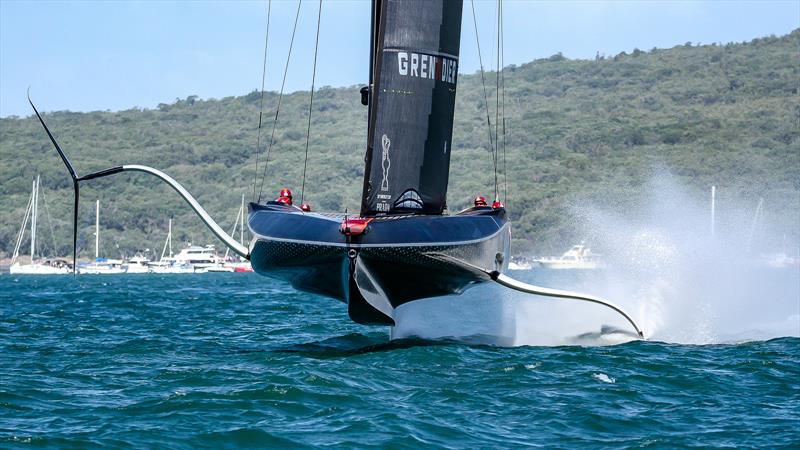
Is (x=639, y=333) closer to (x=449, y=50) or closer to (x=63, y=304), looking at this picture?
(x=449, y=50)

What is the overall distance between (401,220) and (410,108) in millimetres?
1766

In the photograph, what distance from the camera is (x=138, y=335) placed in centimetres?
1941

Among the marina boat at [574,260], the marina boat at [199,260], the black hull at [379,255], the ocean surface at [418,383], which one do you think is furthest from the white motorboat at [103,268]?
the black hull at [379,255]

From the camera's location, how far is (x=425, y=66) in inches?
639

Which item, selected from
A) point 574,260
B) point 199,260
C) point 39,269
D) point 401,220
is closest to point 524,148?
point 574,260

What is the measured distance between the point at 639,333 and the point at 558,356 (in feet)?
8.24

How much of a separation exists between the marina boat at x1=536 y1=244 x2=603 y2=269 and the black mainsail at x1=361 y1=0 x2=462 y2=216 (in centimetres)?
7457

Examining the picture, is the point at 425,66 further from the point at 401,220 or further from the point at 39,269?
the point at 39,269

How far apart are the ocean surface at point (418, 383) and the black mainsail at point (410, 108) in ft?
6.59

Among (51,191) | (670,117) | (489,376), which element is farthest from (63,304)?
(670,117)

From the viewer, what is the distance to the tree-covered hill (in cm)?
10831

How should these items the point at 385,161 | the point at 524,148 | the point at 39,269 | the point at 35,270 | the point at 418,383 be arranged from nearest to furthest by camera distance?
1. the point at 418,383
2. the point at 385,161
3. the point at 35,270
4. the point at 39,269
5. the point at 524,148

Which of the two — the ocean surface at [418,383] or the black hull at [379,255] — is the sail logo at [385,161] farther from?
the ocean surface at [418,383]

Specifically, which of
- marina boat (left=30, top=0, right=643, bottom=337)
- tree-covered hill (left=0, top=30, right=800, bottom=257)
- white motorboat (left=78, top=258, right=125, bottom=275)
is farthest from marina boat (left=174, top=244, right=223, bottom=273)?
marina boat (left=30, top=0, right=643, bottom=337)
